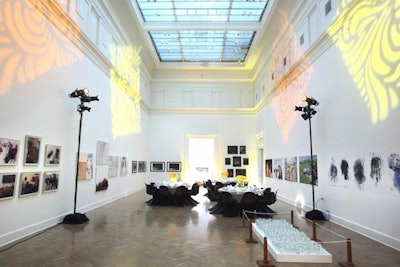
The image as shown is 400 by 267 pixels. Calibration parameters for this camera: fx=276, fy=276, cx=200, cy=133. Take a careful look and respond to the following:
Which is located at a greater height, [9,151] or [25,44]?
[25,44]

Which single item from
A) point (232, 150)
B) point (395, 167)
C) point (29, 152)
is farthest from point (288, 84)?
point (29, 152)

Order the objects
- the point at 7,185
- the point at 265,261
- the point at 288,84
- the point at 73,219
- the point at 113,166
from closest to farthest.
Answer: the point at 265,261, the point at 7,185, the point at 73,219, the point at 113,166, the point at 288,84

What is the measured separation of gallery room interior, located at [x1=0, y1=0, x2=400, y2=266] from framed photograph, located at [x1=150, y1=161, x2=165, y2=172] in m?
2.12

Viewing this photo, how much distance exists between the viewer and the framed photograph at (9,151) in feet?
18.5

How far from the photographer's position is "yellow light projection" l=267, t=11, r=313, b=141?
431 inches

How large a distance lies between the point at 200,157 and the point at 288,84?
375 inches

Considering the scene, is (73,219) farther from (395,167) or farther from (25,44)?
(395,167)

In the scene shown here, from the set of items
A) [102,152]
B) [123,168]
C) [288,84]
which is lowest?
[123,168]

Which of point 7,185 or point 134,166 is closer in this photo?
point 7,185

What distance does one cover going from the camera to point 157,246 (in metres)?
5.67

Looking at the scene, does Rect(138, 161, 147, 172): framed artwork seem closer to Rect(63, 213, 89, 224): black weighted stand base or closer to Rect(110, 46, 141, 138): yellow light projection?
Rect(110, 46, 141, 138): yellow light projection

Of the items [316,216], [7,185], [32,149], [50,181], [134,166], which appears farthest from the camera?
[134,166]

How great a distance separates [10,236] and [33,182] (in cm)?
130

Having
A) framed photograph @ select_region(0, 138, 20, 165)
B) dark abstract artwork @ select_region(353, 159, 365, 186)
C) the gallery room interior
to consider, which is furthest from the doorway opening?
framed photograph @ select_region(0, 138, 20, 165)
